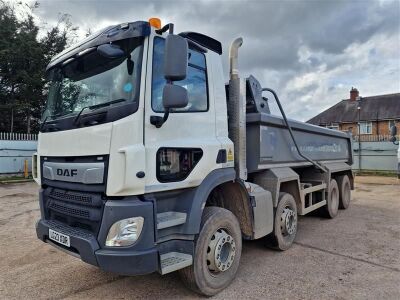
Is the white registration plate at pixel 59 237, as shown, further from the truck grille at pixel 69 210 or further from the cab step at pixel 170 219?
the cab step at pixel 170 219

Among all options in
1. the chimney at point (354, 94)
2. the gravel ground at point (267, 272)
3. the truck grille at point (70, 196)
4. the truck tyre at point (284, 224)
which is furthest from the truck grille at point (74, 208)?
the chimney at point (354, 94)

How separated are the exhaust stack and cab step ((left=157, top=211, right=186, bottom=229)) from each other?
41.8 inches

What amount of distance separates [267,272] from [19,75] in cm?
2326

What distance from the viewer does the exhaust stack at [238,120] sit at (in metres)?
4.14

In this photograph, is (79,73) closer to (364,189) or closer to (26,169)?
(364,189)

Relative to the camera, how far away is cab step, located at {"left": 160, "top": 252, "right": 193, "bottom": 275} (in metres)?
3.03

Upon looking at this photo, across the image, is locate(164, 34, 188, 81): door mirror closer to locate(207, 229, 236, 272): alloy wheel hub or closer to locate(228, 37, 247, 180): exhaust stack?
locate(228, 37, 247, 180): exhaust stack

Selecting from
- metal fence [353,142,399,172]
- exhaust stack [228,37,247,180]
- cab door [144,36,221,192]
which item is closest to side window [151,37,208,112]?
cab door [144,36,221,192]

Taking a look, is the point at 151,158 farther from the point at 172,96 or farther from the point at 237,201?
the point at 237,201

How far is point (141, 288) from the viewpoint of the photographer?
370 centimetres

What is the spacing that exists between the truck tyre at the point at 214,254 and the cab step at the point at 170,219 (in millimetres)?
277

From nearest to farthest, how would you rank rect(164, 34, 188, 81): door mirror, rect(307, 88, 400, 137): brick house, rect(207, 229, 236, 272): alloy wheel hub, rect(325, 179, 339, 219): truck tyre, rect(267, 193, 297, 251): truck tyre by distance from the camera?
rect(164, 34, 188, 81): door mirror < rect(207, 229, 236, 272): alloy wheel hub < rect(267, 193, 297, 251): truck tyre < rect(325, 179, 339, 219): truck tyre < rect(307, 88, 400, 137): brick house

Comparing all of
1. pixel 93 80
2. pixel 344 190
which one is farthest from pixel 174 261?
pixel 344 190

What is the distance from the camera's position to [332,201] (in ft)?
24.0
